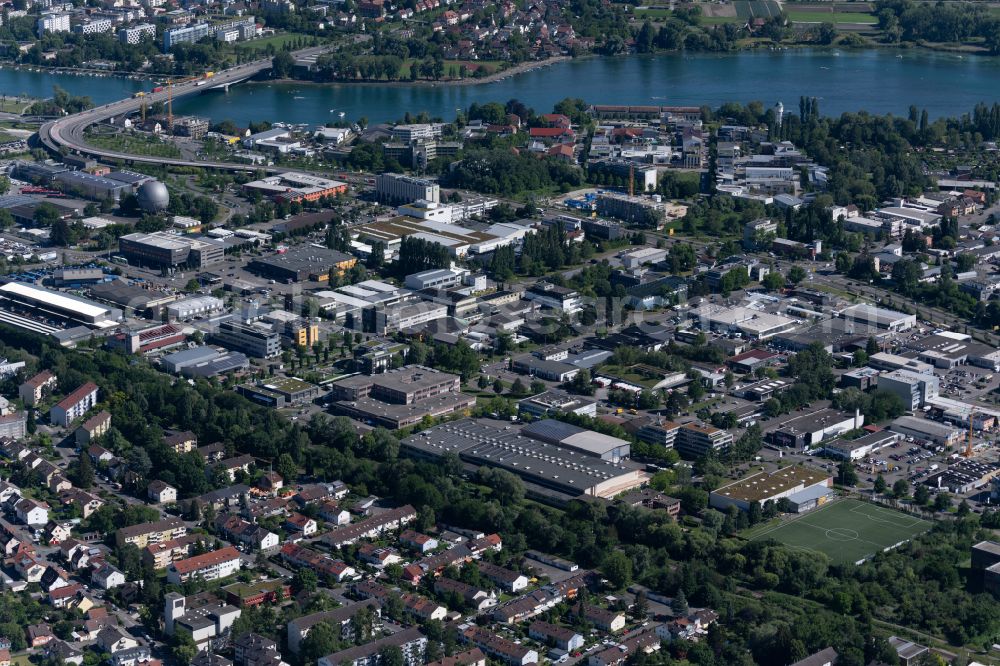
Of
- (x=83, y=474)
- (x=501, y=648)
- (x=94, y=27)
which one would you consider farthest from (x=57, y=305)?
(x=94, y=27)

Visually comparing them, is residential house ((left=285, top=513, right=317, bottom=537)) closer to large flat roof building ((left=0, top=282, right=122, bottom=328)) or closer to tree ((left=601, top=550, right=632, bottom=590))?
tree ((left=601, top=550, right=632, bottom=590))

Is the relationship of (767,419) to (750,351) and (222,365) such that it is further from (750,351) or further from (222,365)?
(222,365)

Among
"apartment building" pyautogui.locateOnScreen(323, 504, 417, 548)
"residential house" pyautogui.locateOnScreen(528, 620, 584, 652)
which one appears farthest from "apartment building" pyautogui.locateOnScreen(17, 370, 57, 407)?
"residential house" pyautogui.locateOnScreen(528, 620, 584, 652)

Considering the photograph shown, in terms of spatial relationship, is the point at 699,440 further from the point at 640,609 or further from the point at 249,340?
the point at 249,340

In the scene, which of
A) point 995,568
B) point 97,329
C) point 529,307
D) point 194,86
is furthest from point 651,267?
point 194,86

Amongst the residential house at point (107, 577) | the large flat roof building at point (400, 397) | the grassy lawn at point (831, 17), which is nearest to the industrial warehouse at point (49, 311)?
the large flat roof building at point (400, 397)

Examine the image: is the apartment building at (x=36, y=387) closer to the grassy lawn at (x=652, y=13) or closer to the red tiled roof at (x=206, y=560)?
the red tiled roof at (x=206, y=560)
